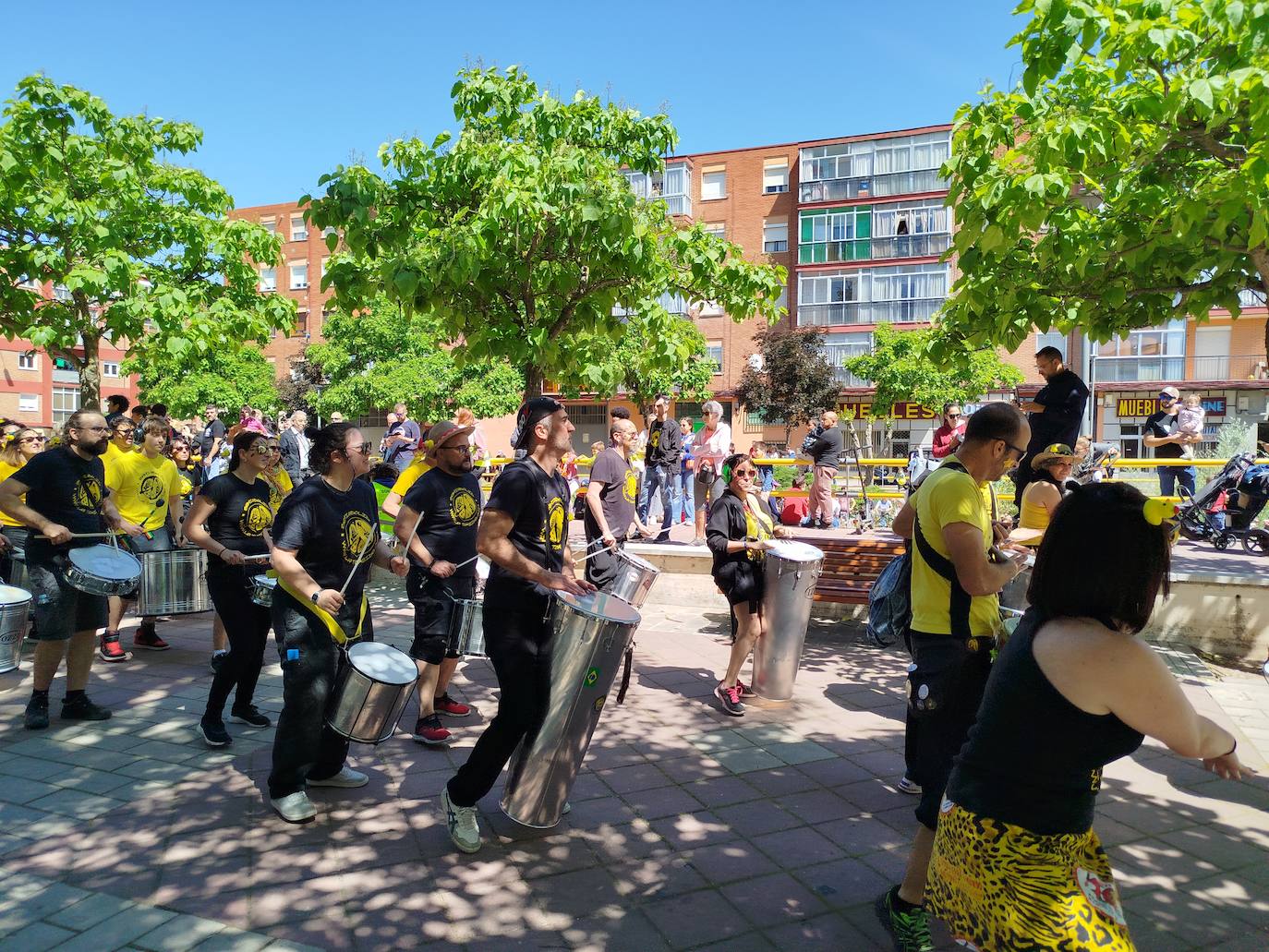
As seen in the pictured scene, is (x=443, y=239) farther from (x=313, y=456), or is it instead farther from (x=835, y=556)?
(x=835, y=556)

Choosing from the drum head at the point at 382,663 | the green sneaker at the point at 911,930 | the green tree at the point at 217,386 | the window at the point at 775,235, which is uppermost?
the window at the point at 775,235

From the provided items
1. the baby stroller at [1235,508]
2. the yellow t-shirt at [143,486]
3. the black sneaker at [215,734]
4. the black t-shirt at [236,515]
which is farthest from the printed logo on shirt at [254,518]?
the baby stroller at [1235,508]

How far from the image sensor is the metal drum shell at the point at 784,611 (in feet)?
20.0

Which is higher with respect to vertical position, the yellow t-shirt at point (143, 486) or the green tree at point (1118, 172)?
the green tree at point (1118, 172)

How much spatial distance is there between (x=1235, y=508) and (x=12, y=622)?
37.9ft

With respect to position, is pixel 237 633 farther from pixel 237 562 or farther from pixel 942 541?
pixel 942 541

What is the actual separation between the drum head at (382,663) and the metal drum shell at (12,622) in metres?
1.89

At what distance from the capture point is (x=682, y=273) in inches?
343

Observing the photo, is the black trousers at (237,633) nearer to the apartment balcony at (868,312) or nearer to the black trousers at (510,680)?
the black trousers at (510,680)

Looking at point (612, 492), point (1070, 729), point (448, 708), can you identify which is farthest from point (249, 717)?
point (1070, 729)

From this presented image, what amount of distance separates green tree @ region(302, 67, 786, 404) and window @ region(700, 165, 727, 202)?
120ft

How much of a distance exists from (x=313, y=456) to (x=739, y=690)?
3.09m

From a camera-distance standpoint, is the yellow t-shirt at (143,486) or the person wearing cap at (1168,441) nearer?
the yellow t-shirt at (143,486)

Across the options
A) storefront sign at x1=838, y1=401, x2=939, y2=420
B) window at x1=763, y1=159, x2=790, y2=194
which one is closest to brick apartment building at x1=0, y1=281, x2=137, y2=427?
window at x1=763, y1=159, x2=790, y2=194
